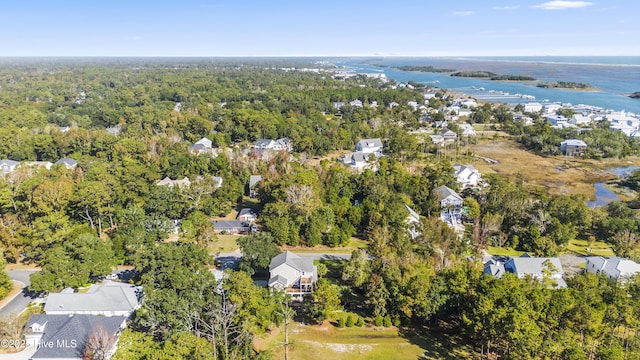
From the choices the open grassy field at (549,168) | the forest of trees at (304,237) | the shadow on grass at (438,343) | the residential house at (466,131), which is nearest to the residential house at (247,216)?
the forest of trees at (304,237)

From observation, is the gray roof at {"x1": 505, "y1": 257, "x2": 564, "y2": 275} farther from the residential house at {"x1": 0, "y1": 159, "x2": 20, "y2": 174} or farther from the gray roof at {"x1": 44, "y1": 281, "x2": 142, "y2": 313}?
the residential house at {"x1": 0, "y1": 159, "x2": 20, "y2": 174}

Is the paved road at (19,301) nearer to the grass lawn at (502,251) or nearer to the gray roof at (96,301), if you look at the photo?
the gray roof at (96,301)

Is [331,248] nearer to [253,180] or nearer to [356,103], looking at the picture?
[253,180]

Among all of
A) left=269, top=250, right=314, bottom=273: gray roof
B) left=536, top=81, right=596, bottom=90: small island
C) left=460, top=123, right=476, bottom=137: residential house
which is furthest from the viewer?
left=536, top=81, right=596, bottom=90: small island

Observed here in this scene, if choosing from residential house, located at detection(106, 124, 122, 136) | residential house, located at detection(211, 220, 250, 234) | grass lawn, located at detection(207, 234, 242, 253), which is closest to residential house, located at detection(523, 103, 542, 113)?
residential house, located at detection(211, 220, 250, 234)

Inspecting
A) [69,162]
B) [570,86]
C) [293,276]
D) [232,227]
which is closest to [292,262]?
[293,276]
